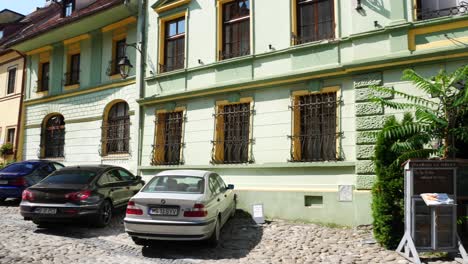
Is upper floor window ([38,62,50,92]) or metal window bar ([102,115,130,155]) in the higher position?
upper floor window ([38,62,50,92])

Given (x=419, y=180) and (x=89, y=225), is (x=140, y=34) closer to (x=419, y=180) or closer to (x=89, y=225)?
(x=89, y=225)

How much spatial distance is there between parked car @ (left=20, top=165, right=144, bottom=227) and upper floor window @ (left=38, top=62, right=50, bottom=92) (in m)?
10.6

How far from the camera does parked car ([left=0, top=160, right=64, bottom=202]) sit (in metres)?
11.6

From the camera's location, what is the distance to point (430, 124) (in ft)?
22.9

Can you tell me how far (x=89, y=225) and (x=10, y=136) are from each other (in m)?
13.7

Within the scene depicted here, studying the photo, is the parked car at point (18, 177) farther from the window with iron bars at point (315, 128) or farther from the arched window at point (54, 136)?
the window with iron bars at point (315, 128)

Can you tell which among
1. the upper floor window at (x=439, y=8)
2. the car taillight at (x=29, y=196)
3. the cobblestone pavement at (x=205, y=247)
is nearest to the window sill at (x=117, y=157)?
the cobblestone pavement at (x=205, y=247)

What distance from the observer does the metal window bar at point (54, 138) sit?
688 inches

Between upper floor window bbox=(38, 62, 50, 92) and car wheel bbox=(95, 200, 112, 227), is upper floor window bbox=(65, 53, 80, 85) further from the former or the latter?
car wheel bbox=(95, 200, 112, 227)

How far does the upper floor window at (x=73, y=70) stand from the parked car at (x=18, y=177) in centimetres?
582

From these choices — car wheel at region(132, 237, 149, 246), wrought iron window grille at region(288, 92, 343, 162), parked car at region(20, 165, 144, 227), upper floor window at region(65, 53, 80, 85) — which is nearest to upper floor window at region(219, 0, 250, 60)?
wrought iron window grille at region(288, 92, 343, 162)

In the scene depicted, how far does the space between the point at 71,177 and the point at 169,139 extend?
166 inches

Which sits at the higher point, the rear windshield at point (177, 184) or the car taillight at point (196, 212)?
the rear windshield at point (177, 184)

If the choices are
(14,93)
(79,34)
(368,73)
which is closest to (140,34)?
(79,34)
